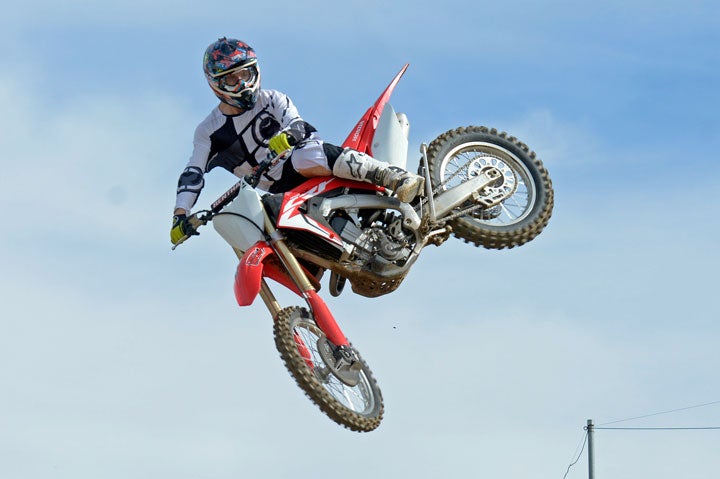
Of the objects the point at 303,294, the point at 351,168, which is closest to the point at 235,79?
the point at 351,168

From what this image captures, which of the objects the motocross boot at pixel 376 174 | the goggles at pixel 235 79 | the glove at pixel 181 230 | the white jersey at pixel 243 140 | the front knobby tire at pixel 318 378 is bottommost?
the front knobby tire at pixel 318 378

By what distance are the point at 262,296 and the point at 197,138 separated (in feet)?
7.03

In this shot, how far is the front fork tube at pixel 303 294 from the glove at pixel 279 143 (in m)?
0.68

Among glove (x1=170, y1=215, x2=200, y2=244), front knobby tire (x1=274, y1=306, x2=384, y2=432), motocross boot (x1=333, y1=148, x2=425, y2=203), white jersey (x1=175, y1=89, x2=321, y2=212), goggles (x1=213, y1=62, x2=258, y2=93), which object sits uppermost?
goggles (x1=213, y1=62, x2=258, y2=93)

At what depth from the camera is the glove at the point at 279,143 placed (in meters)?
14.6

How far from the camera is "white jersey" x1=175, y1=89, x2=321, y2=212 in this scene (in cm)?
1530

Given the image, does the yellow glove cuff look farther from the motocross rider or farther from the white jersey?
the white jersey

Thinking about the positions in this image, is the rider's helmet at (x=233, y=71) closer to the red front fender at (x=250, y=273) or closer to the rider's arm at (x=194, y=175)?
the rider's arm at (x=194, y=175)

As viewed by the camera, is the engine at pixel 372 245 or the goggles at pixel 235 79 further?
the goggles at pixel 235 79

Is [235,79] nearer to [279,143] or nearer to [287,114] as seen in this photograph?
[287,114]

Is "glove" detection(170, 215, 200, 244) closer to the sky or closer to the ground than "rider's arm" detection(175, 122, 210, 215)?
closer to the ground
